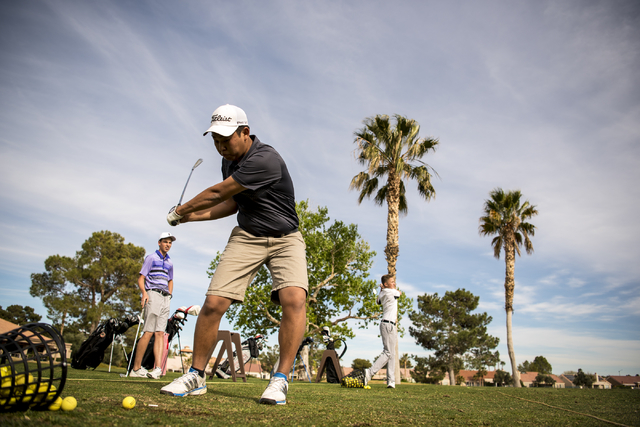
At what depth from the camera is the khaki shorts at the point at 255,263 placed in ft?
10.1

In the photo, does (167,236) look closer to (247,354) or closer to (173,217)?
(173,217)

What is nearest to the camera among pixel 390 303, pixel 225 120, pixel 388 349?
pixel 225 120

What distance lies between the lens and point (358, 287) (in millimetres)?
25844

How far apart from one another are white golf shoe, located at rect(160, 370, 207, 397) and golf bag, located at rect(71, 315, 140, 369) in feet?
19.2

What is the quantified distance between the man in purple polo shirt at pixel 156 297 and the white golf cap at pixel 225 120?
434 centimetres

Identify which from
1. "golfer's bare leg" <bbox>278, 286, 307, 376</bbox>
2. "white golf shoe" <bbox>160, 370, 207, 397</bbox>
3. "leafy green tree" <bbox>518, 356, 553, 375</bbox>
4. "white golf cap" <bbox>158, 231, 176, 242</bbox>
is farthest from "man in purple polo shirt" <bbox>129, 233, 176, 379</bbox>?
"leafy green tree" <bbox>518, 356, 553, 375</bbox>

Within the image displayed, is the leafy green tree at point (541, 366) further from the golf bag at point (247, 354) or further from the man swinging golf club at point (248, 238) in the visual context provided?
the man swinging golf club at point (248, 238)

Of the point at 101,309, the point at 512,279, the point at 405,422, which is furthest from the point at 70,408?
the point at 101,309

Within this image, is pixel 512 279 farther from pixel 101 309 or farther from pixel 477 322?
pixel 101 309

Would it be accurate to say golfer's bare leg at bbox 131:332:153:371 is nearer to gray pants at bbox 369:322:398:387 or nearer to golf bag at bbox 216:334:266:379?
gray pants at bbox 369:322:398:387

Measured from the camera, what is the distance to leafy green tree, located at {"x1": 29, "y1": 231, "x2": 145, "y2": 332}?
33.5 meters

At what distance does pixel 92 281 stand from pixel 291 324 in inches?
1540

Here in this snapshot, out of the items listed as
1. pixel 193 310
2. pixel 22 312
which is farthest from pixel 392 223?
pixel 22 312

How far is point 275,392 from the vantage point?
2732mm
